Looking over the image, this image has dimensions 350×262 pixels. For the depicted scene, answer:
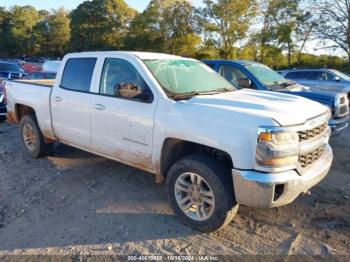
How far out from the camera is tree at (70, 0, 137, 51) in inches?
1950

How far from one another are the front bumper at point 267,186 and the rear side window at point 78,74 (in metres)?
2.65

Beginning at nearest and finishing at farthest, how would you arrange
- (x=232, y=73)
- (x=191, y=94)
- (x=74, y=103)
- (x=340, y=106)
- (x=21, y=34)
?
(x=191, y=94) → (x=74, y=103) → (x=340, y=106) → (x=232, y=73) → (x=21, y=34)

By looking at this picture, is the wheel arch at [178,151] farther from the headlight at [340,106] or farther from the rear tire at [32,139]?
the headlight at [340,106]

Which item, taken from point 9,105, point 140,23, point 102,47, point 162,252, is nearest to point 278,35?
point 140,23

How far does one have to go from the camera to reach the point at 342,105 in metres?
6.65

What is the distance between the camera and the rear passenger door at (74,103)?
4.71 m

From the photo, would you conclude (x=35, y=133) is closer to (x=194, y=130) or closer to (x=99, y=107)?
(x=99, y=107)

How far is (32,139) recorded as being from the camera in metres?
5.97

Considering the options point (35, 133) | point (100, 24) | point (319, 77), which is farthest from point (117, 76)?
point (100, 24)

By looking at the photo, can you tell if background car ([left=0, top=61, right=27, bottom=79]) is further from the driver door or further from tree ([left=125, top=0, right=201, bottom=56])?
tree ([left=125, top=0, right=201, bottom=56])

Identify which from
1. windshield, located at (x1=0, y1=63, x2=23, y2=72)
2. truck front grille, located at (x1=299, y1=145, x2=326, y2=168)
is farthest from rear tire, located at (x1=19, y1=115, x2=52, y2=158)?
windshield, located at (x1=0, y1=63, x2=23, y2=72)

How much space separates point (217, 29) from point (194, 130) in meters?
39.4

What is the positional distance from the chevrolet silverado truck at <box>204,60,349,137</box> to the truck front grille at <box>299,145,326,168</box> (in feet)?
9.00

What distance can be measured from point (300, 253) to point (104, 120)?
2.79 meters
